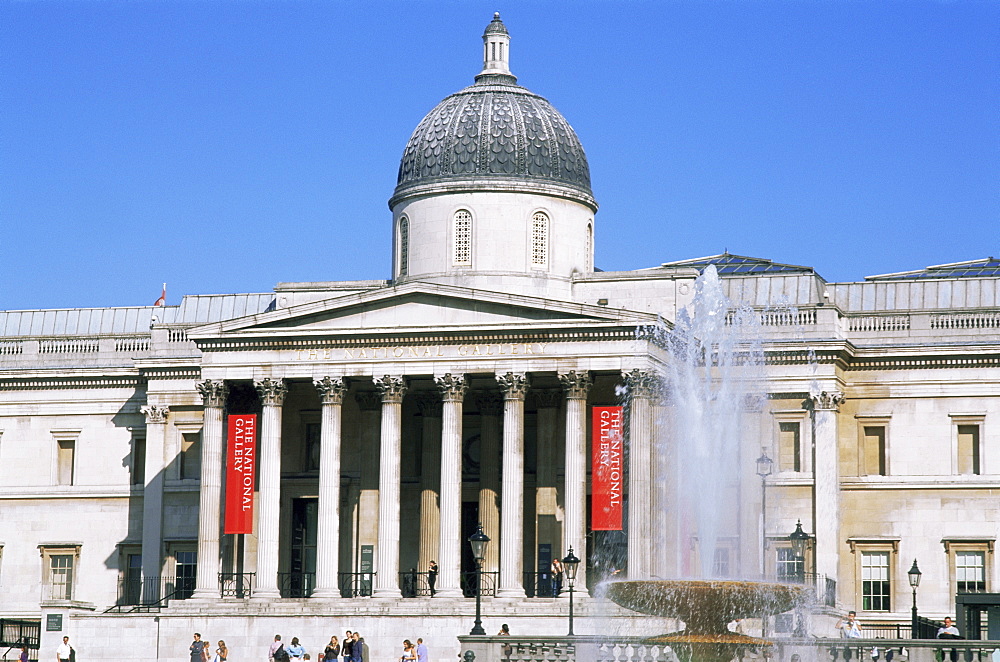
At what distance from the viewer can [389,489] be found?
6562cm

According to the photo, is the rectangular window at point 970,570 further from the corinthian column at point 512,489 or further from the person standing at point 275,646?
the person standing at point 275,646

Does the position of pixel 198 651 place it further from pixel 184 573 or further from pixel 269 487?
pixel 184 573

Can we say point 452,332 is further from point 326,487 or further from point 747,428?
point 747,428

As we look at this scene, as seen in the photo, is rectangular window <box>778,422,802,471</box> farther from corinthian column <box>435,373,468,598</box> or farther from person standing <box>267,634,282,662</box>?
person standing <box>267,634,282,662</box>

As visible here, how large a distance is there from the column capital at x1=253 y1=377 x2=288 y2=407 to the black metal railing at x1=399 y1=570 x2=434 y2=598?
7842 mm

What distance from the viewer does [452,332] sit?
65438 millimetres

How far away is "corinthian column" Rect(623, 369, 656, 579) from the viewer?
63.2m

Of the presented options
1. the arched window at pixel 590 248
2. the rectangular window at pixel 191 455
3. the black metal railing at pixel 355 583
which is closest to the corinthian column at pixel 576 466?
the black metal railing at pixel 355 583

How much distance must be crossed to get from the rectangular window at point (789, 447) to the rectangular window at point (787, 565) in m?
3.07

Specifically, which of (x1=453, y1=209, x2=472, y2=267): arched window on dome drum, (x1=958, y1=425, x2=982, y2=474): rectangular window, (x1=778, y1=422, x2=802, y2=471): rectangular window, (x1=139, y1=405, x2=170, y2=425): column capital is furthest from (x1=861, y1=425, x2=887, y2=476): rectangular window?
(x1=139, y1=405, x2=170, y2=425): column capital

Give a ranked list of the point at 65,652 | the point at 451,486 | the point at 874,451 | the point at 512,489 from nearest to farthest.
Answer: the point at 65,652 < the point at 512,489 < the point at 451,486 < the point at 874,451

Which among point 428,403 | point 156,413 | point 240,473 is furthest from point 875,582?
point 156,413

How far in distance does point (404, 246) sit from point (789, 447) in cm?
1635

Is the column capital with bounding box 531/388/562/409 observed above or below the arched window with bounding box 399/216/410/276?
below
